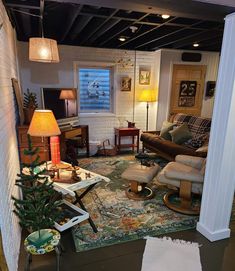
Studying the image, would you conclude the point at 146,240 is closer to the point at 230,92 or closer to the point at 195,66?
the point at 230,92

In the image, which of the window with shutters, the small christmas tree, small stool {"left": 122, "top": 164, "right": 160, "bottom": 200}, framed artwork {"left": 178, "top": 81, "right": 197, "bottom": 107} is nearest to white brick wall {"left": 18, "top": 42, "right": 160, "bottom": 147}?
the window with shutters

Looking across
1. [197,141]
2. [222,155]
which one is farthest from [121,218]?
[197,141]

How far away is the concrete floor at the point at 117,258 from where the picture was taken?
1.86 m

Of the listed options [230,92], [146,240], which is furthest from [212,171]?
[146,240]

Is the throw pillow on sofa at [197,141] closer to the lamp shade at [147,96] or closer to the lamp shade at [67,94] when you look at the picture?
the lamp shade at [147,96]

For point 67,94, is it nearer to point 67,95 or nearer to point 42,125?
point 67,95

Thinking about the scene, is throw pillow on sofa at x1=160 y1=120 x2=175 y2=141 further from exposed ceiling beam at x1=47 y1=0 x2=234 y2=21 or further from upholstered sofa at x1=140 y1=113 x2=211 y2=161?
exposed ceiling beam at x1=47 y1=0 x2=234 y2=21

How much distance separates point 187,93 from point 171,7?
3.73 metres

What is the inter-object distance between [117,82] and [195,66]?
1981 mm

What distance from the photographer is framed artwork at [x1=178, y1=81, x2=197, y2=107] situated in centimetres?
526

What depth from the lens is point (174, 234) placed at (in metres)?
2.29

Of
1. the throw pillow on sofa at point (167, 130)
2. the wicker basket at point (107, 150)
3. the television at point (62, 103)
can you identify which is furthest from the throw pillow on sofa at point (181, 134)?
the television at point (62, 103)

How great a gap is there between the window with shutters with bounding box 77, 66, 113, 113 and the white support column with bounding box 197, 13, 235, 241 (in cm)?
351

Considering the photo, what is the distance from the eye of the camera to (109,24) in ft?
10.8
